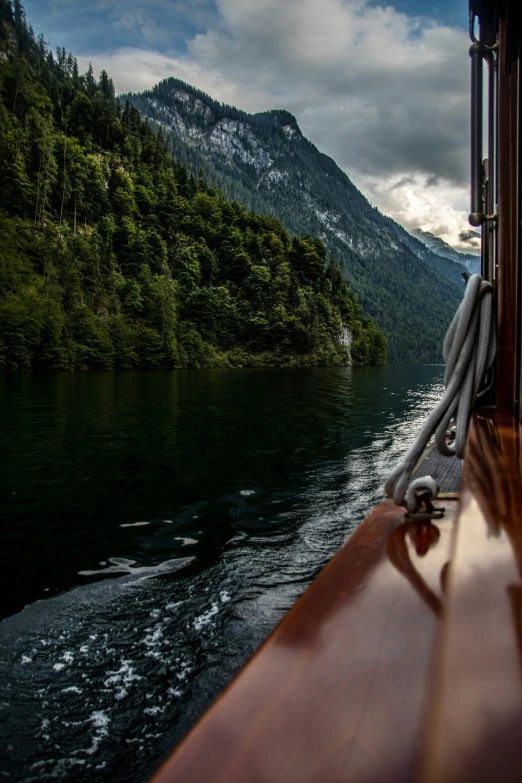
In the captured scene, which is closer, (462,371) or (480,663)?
(480,663)

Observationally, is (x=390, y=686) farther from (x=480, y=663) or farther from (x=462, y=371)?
(x=462, y=371)

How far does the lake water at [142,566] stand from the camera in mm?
2594

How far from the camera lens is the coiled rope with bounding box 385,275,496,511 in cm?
222

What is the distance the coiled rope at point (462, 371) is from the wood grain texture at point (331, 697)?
1038mm

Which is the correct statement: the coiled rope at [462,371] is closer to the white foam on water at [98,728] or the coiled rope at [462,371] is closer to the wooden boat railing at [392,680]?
the wooden boat railing at [392,680]

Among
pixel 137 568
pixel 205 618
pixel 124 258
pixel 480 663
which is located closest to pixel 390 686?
pixel 480 663

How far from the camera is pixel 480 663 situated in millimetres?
610

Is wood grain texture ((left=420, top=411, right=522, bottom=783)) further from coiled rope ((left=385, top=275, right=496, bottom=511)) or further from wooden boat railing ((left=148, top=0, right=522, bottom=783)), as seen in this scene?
coiled rope ((left=385, top=275, right=496, bottom=511))

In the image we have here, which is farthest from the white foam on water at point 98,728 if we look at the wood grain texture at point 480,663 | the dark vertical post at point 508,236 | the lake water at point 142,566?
the dark vertical post at point 508,236

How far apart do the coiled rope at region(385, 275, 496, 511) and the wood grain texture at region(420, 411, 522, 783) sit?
1.04 meters

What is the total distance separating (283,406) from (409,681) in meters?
16.6

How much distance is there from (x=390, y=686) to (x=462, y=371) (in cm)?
191

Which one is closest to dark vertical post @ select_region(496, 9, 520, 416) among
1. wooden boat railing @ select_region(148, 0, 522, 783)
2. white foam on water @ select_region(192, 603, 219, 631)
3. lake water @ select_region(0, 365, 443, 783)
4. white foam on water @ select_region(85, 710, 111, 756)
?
wooden boat railing @ select_region(148, 0, 522, 783)

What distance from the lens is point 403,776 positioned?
55 centimetres
